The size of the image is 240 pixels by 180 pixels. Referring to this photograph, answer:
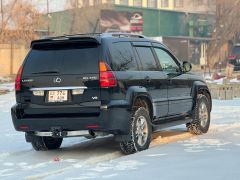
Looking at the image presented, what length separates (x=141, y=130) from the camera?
330 inches

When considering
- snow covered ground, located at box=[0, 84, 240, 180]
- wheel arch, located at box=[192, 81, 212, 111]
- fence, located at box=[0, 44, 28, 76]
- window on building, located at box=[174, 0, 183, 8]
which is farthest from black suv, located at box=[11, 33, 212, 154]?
window on building, located at box=[174, 0, 183, 8]

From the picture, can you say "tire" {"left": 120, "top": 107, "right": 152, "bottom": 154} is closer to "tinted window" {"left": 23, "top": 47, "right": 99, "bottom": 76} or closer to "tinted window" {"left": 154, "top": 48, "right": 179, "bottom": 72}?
"tinted window" {"left": 23, "top": 47, "right": 99, "bottom": 76}

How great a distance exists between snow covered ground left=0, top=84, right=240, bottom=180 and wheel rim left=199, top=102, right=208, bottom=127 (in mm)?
295

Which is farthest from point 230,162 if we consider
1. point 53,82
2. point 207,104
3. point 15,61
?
point 15,61

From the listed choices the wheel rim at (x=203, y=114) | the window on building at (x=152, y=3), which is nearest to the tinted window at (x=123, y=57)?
the wheel rim at (x=203, y=114)

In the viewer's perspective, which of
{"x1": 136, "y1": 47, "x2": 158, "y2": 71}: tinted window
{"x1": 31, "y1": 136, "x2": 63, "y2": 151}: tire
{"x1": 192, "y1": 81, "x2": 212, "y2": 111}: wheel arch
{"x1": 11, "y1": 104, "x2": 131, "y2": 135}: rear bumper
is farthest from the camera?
{"x1": 192, "y1": 81, "x2": 212, "y2": 111}: wheel arch

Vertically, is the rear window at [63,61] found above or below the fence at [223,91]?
above

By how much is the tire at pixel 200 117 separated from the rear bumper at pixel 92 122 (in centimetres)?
269

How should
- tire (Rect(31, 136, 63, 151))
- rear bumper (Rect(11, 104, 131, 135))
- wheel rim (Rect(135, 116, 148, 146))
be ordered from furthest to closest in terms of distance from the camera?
tire (Rect(31, 136, 63, 151)), wheel rim (Rect(135, 116, 148, 146)), rear bumper (Rect(11, 104, 131, 135))

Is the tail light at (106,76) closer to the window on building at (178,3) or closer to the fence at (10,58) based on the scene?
the fence at (10,58)

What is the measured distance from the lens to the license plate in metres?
7.88

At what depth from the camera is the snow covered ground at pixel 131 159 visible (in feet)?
21.1

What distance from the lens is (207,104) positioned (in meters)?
10.8

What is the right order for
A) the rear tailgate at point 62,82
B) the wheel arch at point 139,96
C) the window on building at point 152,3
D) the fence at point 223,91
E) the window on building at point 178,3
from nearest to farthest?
the rear tailgate at point 62,82 → the wheel arch at point 139,96 → the fence at point 223,91 → the window on building at point 178,3 → the window on building at point 152,3
